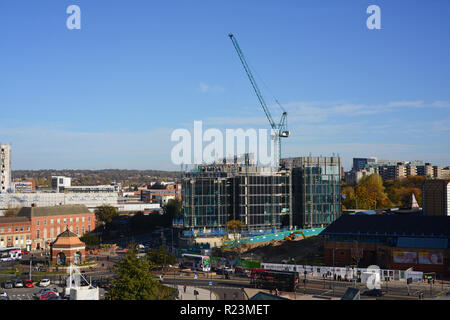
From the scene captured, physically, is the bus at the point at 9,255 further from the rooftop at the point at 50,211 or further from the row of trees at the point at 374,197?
the row of trees at the point at 374,197

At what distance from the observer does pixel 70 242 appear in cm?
6956

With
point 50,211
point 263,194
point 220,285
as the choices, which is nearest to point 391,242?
point 220,285

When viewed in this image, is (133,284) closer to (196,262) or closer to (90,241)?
(196,262)

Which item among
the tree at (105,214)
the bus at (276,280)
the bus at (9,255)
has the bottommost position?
the bus at (9,255)

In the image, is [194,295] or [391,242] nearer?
[194,295]

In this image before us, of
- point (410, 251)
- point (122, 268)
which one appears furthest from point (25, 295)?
point (410, 251)

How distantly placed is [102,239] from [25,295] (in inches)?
2255

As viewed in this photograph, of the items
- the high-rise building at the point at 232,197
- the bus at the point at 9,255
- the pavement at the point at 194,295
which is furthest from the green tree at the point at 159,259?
the bus at the point at 9,255

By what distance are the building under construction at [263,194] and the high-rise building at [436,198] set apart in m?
21.6

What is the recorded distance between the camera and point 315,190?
96188mm

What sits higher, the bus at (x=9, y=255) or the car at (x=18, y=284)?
the car at (x=18, y=284)

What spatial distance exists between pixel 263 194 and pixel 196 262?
28.0 m

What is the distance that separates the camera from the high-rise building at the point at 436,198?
7512 cm
